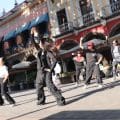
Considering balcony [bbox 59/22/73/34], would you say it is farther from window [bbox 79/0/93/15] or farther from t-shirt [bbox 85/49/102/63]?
t-shirt [bbox 85/49/102/63]

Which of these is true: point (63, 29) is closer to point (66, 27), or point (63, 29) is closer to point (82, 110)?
point (66, 27)

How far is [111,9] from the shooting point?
28812mm

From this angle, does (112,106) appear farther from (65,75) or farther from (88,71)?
(65,75)

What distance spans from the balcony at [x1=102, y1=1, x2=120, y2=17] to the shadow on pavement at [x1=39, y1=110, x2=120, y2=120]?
2112 cm

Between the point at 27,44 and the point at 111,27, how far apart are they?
1122 centimetres

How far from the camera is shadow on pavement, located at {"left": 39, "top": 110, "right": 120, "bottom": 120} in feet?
21.7

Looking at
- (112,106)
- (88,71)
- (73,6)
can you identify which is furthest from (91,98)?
(73,6)

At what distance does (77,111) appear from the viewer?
7746 millimetres

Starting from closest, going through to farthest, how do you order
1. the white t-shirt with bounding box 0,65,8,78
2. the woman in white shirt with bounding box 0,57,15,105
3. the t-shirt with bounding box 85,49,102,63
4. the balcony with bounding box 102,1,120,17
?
1. the woman in white shirt with bounding box 0,57,15,105
2. the white t-shirt with bounding box 0,65,8,78
3. the t-shirt with bounding box 85,49,102,63
4. the balcony with bounding box 102,1,120,17

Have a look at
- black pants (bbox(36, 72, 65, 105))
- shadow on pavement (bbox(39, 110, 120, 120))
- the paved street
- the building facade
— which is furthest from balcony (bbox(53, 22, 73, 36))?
shadow on pavement (bbox(39, 110, 120, 120))

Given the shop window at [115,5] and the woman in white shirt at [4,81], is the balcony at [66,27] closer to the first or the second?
the shop window at [115,5]

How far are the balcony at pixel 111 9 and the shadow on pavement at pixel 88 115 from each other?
2112 cm

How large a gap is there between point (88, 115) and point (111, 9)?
22489 mm

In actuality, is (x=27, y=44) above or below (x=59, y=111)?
above
